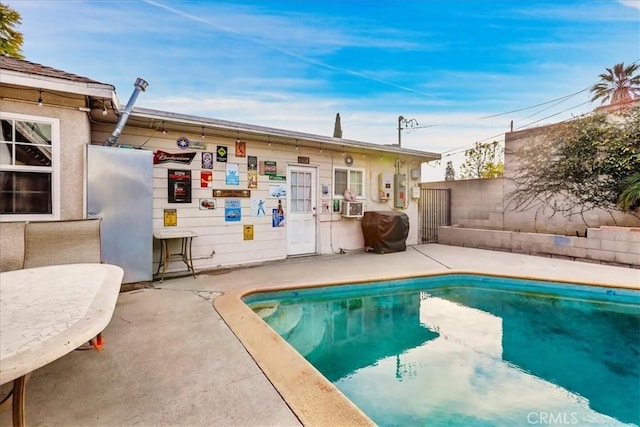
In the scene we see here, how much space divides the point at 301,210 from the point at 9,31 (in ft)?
32.4

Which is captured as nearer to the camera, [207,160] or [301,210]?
[207,160]

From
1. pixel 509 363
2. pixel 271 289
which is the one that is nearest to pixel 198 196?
pixel 271 289

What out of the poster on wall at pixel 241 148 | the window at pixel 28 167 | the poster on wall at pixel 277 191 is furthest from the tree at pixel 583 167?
the window at pixel 28 167

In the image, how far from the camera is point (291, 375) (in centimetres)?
212

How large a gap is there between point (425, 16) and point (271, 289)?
6.86 meters

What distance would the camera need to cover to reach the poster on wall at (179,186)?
5.13 metres

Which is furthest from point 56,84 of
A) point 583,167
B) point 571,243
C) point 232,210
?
point 583,167

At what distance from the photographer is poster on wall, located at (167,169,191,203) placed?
5.13m

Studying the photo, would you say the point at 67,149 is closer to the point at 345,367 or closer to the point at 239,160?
the point at 239,160

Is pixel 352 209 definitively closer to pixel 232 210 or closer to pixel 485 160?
pixel 232 210

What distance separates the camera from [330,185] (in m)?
7.04

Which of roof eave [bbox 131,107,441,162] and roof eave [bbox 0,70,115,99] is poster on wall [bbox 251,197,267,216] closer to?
roof eave [bbox 131,107,441,162]

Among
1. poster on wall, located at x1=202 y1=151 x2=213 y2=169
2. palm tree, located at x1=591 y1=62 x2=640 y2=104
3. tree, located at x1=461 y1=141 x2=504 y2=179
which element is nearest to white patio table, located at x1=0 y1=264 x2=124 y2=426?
poster on wall, located at x1=202 y1=151 x2=213 y2=169

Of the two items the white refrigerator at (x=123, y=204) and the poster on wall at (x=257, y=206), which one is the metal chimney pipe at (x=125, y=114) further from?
the poster on wall at (x=257, y=206)
